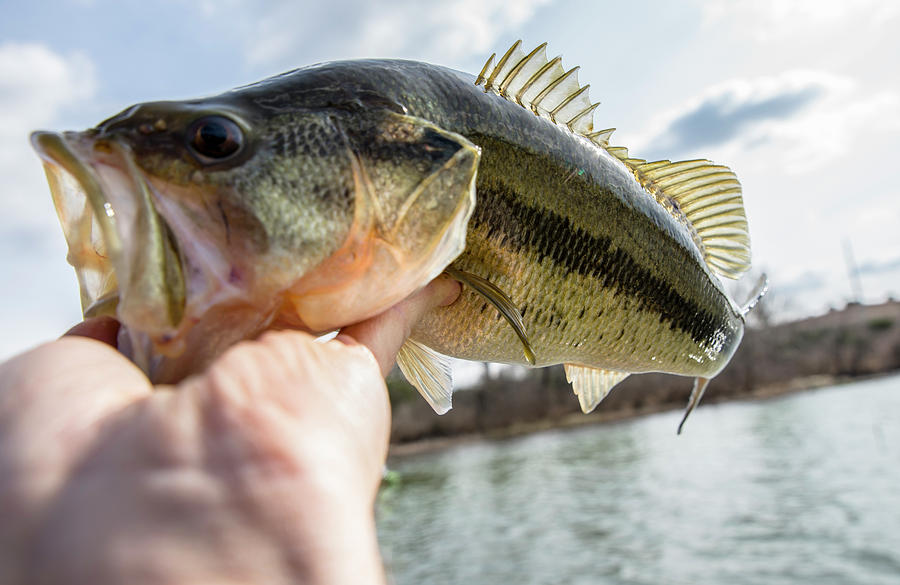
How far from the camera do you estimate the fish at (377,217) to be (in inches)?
53.9

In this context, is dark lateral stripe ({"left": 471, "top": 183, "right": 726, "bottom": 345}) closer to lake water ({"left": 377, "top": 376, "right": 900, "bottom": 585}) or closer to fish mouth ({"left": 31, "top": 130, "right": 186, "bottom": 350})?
fish mouth ({"left": 31, "top": 130, "right": 186, "bottom": 350})

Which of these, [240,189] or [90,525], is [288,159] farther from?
[90,525]

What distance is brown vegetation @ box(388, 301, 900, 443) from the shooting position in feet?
181

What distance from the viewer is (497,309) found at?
2.19 m

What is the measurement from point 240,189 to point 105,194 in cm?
27

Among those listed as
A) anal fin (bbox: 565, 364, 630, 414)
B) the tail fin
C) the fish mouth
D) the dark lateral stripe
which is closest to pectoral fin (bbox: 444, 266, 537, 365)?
the dark lateral stripe

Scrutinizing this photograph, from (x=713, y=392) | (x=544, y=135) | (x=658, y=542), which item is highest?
(x=544, y=135)

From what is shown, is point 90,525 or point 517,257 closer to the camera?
point 90,525

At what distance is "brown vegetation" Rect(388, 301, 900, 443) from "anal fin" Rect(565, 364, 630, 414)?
51816mm

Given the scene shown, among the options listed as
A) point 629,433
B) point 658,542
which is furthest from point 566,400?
point 658,542

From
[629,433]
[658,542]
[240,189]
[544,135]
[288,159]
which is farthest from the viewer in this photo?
[629,433]

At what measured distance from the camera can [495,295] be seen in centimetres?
211

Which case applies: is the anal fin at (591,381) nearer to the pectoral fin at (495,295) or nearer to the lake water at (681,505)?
the pectoral fin at (495,295)

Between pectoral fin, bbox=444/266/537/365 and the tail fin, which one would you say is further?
the tail fin
